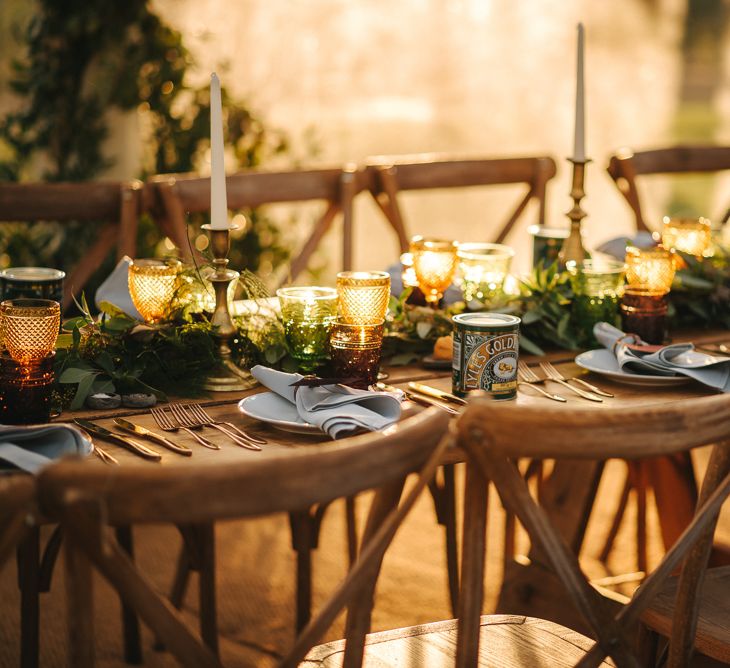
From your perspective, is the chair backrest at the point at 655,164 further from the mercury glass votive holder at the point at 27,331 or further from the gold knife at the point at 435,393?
the mercury glass votive holder at the point at 27,331

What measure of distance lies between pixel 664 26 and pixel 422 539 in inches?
124

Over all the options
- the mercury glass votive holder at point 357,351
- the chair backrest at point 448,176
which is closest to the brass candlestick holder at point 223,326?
the mercury glass votive holder at point 357,351

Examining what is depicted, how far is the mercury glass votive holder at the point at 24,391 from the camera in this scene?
1399mm

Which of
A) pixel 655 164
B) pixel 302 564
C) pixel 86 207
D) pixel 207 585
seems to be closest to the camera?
pixel 207 585

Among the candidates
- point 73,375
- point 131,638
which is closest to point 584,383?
point 73,375

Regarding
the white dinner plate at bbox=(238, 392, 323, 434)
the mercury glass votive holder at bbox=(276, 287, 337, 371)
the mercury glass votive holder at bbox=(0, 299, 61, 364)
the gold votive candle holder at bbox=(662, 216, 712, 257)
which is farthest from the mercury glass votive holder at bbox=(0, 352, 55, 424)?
the gold votive candle holder at bbox=(662, 216, 712, 257)

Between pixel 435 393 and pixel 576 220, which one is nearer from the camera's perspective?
pixel 435 393

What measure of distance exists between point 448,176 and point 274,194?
1.98ft

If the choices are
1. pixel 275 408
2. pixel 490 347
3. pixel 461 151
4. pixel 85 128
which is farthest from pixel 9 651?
pixel 461 151

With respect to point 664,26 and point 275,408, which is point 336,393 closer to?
point 275,408

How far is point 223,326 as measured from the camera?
5.37 feet

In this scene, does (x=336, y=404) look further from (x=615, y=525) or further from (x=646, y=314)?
(x=615, y=525)

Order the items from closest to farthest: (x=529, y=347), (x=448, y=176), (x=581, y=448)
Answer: (x=581, y=448)
(x=529, y=347)
(x=448, y=176)

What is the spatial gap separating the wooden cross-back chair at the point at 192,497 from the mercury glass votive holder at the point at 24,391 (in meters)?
0.53
